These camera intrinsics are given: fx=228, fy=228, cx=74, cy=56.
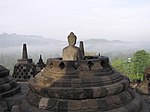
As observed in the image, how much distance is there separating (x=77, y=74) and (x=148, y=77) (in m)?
6.29

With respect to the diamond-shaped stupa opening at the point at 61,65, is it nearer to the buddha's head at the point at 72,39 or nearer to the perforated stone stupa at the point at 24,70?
the buddha's head at the point at 72,39

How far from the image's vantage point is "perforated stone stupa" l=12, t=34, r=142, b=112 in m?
6.31

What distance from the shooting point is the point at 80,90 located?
6.32 m

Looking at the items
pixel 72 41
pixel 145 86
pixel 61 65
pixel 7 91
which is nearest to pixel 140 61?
pixel 145 86

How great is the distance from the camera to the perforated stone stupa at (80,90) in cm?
631

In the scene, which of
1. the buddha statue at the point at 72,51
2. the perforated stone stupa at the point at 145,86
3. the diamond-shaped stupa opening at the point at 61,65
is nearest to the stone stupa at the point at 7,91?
the buddha statue at the point at 72,51

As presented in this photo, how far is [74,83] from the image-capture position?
21.2 feet

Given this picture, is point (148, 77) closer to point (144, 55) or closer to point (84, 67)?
point (84, 67)

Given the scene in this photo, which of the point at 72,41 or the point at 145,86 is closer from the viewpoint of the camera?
the point at 72,41

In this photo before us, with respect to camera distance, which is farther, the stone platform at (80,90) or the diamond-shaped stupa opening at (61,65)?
the diamond-shaped stupa opening at (61,65)

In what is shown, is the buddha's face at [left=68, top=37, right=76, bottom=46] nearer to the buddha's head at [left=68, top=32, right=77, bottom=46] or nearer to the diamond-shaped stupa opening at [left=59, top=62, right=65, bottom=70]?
the buddha's head at [left=68, top=32, right=77, bottom=46]

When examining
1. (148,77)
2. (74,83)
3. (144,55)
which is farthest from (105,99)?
(144,55)

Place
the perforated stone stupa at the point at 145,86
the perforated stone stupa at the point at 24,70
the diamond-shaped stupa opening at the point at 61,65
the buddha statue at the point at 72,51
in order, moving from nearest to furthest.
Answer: the diamond-shaped stupa opening at the point at 61,65, the buddha statue at the point at 72,51, the perforated stone stupa at the point at 145,86, the perforated stone stupa at the point at 24,70

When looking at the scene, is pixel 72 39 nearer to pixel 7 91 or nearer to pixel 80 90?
Result: pixel 80 90
